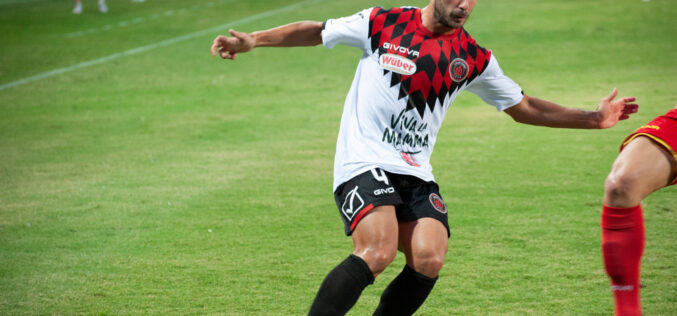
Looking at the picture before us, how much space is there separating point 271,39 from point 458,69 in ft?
3.31

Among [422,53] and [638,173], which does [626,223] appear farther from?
[422,53]

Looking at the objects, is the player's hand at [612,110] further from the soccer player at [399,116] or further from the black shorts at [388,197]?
the black shorts at [388,197]

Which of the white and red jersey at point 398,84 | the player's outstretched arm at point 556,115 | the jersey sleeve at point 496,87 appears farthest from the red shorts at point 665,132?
the white and red jersey at point 398,84

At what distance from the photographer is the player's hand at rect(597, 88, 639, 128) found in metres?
4.52

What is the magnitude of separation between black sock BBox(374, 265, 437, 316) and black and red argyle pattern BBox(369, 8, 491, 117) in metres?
0.84

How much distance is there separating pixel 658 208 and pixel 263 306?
12.2 ft

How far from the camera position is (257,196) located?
7.25 metres

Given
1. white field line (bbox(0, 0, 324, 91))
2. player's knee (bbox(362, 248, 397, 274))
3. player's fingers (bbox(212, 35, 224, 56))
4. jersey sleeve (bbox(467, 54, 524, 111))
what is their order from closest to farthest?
player's knee (bbox(362, 248, 397, 274)), player's fingers (bbox(212, 35, 224, 56)), jersey sleeve (bbox(467, 54, 524, 111)), white field line (bbox(0, 0, 324, 91))

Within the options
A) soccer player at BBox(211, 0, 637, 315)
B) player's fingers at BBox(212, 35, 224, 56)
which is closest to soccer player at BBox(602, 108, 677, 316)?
soccer player at BBox(211, 0, 637, 315)

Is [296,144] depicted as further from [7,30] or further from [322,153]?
[7,30]

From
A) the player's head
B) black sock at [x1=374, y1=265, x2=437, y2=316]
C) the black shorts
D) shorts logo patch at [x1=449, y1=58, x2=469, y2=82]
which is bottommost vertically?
black sock at [x1=374, y1=265, x2=437, y2=316]

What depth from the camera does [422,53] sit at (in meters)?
4.08

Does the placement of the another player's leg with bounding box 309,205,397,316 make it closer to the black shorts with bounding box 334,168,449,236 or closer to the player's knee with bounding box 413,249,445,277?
the black shorts with bounding box 334,168,449,236

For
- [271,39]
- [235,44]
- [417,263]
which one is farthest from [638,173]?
[235,44]
